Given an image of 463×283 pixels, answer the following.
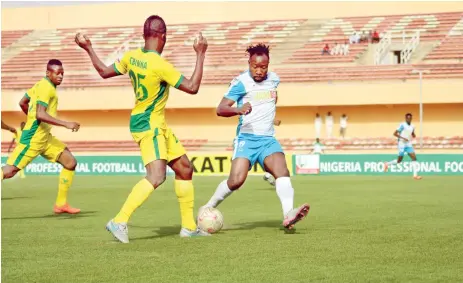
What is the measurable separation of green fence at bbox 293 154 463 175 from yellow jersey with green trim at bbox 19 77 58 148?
20705mm

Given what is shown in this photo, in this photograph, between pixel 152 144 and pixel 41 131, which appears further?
pixel 41 131

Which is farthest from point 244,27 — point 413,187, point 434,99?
point 413,187

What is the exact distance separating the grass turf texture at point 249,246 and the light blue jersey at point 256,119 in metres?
0.97

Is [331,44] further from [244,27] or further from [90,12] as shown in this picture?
[90,12]

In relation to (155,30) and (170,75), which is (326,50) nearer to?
(155,30)

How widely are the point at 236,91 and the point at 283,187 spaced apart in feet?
4.13

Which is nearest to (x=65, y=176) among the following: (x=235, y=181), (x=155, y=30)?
(x=235, y=181)

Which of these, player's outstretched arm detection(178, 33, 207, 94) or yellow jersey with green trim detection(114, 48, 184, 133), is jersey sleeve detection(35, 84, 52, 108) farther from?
player's outstretched arm detection(178, 33, 207, 94)

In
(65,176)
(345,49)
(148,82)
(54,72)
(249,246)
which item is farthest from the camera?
(345,49)

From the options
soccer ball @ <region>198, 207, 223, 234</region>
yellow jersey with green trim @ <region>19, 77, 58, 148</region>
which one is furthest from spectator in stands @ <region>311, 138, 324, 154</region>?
soccer ball @ <region>198, 207, 223, 234</region>

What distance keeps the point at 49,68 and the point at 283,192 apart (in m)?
4.41

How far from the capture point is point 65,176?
14.3 meters

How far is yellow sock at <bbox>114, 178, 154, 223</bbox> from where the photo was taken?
32.1 feet

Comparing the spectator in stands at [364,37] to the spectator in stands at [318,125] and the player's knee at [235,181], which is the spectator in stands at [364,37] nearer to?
the spectator in stands at [318,125]
